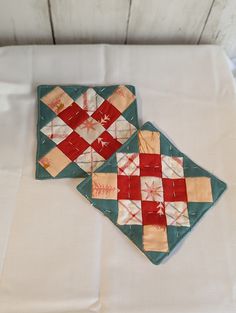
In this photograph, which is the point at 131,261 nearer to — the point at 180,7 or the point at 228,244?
the point at 228,244

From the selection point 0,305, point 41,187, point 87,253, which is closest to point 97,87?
point 41,187

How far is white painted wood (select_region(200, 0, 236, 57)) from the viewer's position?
2.78 ft

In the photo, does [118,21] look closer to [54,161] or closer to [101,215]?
[54,161]

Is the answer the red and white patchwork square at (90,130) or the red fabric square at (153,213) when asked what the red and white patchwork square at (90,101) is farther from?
the red fabric square at (153,213)

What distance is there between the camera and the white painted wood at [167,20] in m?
0.83

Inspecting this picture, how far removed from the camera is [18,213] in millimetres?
668

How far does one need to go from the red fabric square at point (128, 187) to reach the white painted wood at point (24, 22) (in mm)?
479

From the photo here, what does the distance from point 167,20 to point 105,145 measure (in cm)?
41

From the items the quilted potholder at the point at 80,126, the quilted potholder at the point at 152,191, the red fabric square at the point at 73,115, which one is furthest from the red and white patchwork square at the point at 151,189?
the red fabric square at the point at 73,115

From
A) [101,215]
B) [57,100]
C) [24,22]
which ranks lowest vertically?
[101,215]

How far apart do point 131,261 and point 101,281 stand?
0.23 ft

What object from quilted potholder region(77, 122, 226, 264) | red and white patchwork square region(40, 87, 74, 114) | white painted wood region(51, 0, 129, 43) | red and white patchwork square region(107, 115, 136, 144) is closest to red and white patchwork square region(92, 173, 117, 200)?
quilted potholder region(77, 122, 226, 264)

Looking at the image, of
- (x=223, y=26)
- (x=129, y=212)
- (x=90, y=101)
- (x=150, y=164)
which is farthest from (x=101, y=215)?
(x=223, y=26)

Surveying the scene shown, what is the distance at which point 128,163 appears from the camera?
2.37 ft
